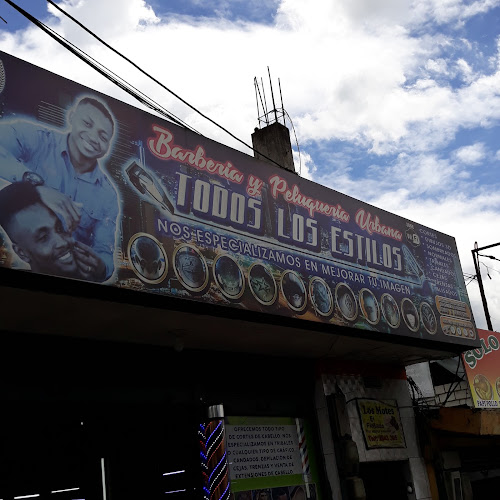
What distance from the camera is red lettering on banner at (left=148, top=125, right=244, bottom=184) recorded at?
918 cm

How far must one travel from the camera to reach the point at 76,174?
7.96 m

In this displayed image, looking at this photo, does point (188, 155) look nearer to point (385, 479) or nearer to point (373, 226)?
point (373, 226)

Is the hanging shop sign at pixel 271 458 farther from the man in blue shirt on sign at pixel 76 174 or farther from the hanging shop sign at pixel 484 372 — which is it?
the hanging shop sign at pixel 484 372

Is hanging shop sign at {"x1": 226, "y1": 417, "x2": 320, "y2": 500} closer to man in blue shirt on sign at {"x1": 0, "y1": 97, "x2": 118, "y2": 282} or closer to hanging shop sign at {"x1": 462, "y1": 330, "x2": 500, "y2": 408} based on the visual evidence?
man in blue shirt on sign at {"x1": 0, "y1": 97, "x2": 118, "y2": 282}

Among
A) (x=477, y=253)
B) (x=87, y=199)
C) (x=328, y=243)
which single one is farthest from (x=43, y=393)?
(x=477, y=253)

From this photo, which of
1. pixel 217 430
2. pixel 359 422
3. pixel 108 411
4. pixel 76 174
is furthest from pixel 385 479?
pixel 76 174

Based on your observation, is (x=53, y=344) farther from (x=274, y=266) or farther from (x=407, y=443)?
(x=407, y=443)

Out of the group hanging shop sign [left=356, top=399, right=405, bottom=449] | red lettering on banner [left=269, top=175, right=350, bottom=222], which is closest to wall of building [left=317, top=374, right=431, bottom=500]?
hanging shop sign [left=356, top=399, right=405, bottom=449]

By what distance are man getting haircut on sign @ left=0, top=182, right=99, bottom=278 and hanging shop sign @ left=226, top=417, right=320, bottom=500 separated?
507cm

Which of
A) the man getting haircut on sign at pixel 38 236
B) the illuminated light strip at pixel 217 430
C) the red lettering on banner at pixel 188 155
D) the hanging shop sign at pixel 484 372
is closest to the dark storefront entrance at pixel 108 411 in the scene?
the illuminated light strip at pixel 217 430

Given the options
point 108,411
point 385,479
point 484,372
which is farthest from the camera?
point 484,372

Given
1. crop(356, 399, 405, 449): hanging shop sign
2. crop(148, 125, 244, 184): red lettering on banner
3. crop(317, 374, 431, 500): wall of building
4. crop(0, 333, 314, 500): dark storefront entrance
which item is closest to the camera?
crop(0, 333, 314, 500): dark storefront entrance

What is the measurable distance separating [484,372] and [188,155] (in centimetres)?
1064

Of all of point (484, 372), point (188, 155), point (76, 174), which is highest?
point (188, 155)
